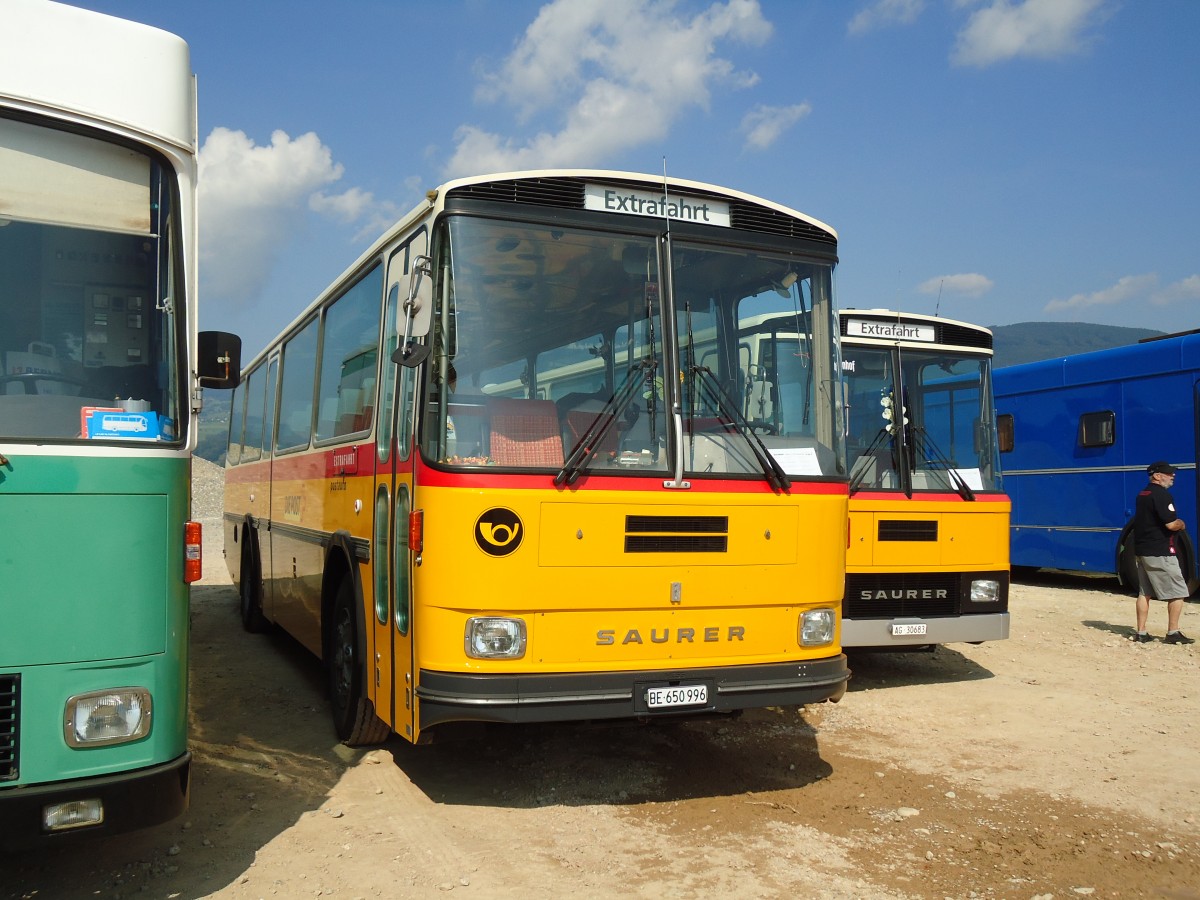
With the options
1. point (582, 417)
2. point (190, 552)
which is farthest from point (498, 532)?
point (190, 552)

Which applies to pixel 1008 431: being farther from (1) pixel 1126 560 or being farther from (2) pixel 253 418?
(2) pixel 253 418

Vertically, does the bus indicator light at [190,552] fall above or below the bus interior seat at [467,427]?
below

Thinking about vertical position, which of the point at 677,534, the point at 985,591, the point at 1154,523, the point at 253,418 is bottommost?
the point at 985,591

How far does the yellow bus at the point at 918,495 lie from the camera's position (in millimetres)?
8508

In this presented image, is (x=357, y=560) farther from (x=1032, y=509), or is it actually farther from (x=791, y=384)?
(x=1032, y=509)

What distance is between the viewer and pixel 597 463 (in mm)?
5398

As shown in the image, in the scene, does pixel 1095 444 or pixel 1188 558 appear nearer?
pixel 1188 558

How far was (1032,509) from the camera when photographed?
16.2m

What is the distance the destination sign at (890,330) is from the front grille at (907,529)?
67.2 inches

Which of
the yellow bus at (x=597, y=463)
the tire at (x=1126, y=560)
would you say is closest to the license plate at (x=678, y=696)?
the yellow bus at (x=597, y=463)

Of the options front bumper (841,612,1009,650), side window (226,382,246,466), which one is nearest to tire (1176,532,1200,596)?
front bumper (841,612,1009,650)

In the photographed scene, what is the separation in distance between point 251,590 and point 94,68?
827 centimetres

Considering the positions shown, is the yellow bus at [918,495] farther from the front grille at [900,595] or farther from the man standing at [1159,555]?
the man standing at [1159,555]

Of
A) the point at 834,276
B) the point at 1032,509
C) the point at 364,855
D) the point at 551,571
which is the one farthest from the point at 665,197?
the point at 1032,509
